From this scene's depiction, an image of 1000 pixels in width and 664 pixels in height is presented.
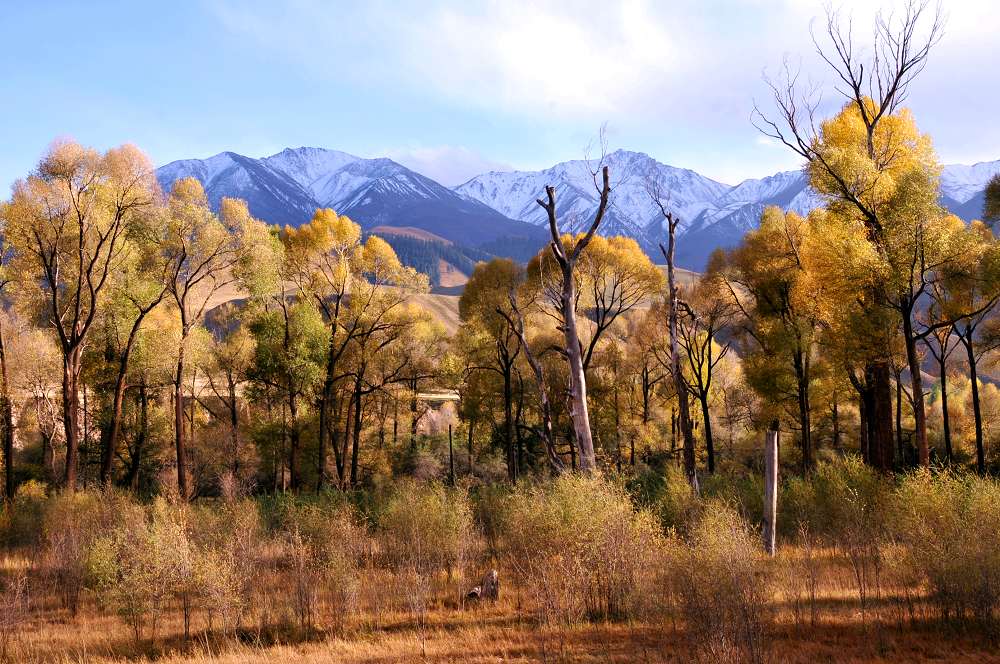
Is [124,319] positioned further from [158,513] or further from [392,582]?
[392,582]

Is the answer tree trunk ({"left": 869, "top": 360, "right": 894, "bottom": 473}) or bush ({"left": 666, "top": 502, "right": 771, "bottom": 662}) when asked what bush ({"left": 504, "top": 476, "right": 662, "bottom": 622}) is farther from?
tree trunk ({"left": 869, "top": 360, "right": 894, "bottom": 473})

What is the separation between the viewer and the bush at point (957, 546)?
327 inches

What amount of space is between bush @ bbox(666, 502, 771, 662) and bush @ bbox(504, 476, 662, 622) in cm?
92

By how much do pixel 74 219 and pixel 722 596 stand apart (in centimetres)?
2314

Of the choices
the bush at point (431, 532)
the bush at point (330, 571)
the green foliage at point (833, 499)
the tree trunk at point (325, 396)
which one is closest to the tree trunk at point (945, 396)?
the green foliage at point (833, 499)

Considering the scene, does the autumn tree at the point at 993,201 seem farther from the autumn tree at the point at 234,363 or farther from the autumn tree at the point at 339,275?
the autumn tree at the point at 234,363

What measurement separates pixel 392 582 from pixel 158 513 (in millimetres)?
6453

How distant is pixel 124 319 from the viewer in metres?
24.6

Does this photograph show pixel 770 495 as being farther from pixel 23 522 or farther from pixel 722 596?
pixel 23 522

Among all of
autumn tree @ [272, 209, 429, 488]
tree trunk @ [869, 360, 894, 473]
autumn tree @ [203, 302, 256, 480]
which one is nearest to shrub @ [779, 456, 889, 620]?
tree trunk @ [869, 360, 894, 473]

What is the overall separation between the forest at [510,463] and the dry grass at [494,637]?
2.8 inches

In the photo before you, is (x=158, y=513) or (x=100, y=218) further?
(x=100, y=218)

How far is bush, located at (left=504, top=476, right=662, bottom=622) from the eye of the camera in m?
9.73

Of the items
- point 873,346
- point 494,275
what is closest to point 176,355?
point 494,275
